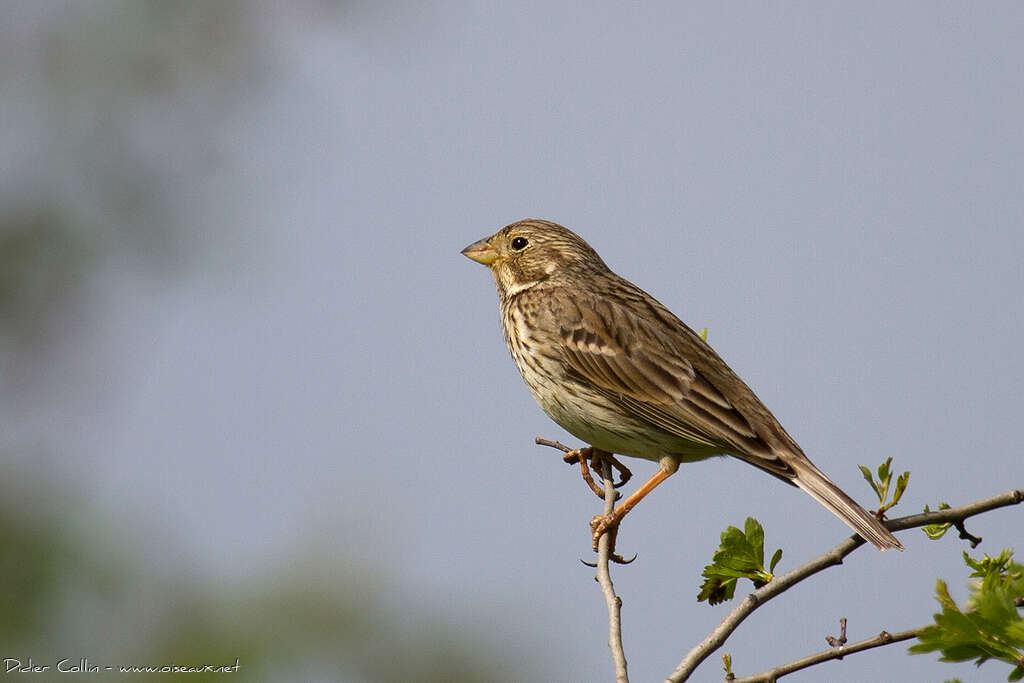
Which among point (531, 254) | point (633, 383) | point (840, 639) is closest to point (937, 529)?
point (840, 639)

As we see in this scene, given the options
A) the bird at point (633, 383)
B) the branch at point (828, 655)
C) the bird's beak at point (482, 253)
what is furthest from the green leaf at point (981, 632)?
the bird's beak at point (482, 253)

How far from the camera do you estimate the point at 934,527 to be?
4.06 meters

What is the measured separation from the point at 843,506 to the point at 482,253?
3.59 meters

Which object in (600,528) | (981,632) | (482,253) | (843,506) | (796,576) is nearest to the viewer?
(981,632)

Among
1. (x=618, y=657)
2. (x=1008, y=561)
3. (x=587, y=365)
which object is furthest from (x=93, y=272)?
(x=1008, y=561)

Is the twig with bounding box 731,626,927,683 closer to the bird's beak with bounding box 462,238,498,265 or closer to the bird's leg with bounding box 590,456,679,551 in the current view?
the bird's leg with bounding box 590,456,679,551

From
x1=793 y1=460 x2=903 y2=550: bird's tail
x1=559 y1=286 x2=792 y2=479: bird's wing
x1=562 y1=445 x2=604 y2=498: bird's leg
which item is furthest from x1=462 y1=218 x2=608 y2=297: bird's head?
x1=793 y1=460 x2=903 y2=550: bird's tail

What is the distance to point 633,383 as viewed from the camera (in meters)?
6.16

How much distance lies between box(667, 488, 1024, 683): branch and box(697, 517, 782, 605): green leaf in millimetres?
102

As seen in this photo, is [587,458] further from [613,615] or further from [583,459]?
[613,615]

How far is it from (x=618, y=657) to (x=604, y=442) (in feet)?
7.71

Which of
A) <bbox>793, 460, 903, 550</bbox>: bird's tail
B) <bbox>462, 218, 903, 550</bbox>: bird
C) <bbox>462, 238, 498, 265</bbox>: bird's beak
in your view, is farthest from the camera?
<bbox>462, 238, 498, 265</bbox>: bird's beak

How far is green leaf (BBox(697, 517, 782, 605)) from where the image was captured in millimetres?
4043

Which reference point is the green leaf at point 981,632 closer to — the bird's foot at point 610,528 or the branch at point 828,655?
the branch at point 828,655
